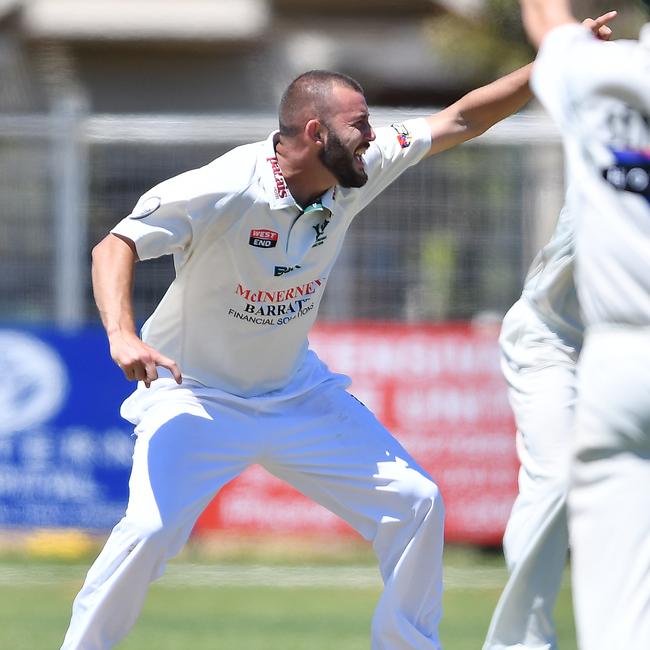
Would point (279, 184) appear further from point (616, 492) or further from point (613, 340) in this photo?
point (616, 492)

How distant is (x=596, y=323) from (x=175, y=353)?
2456 mm

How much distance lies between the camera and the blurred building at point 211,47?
68.9 feet

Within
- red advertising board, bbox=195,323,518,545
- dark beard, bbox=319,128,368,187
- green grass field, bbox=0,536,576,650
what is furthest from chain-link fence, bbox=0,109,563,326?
dark beard, bbox=319,128,368,187

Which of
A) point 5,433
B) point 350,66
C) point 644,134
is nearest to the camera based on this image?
point 644,134

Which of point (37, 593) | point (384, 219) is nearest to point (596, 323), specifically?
point (37, 593)

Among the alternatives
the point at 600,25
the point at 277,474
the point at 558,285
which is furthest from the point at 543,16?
the point at 277,474

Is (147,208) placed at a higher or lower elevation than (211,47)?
higher

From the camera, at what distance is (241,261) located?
596cm

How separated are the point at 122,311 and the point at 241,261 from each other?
669 millimetres

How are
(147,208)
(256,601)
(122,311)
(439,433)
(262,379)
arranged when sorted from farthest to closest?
(439,433) < (256,601) < (262,379) < (147,208) < (122,311)

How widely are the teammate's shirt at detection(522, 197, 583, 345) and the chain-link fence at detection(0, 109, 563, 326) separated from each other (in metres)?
5.86

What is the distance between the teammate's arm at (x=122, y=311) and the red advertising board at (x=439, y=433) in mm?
5760

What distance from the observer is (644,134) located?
3.96 m

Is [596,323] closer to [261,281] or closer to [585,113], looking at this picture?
[585,113]
